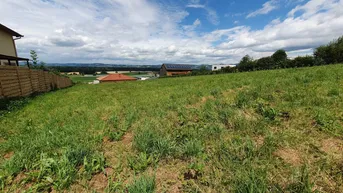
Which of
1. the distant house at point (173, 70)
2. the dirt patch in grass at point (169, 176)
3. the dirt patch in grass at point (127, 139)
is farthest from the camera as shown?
the distant house at point (173, 70)

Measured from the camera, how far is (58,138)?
3012 millimetres

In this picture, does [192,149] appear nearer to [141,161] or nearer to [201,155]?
[201,155]

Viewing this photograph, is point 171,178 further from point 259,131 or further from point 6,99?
point 6,99

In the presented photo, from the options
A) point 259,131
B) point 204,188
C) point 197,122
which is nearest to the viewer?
point 204,188

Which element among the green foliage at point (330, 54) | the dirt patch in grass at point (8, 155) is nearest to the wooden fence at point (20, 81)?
the dirt patch in grass at point (8, 155)

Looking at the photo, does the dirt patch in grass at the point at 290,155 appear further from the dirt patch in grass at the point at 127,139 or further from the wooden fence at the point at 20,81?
the wooden fence at the point at 20,81

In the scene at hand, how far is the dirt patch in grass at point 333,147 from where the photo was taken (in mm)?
1857

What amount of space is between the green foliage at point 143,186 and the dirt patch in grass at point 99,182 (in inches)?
15.5

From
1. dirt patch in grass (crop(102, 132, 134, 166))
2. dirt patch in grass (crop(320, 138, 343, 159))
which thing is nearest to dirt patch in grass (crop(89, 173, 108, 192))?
dirt patch in grass (crop(102, 132, 134, 166))

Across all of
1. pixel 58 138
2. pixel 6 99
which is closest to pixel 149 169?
pixel 58 138

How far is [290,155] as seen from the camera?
198cm

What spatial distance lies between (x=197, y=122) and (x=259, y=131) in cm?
123

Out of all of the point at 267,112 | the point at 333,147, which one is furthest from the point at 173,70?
the point at 333,147

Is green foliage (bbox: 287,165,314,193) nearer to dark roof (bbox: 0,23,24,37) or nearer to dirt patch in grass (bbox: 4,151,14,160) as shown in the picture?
dirt patch in grass (bbox: 4,151,14,160)
